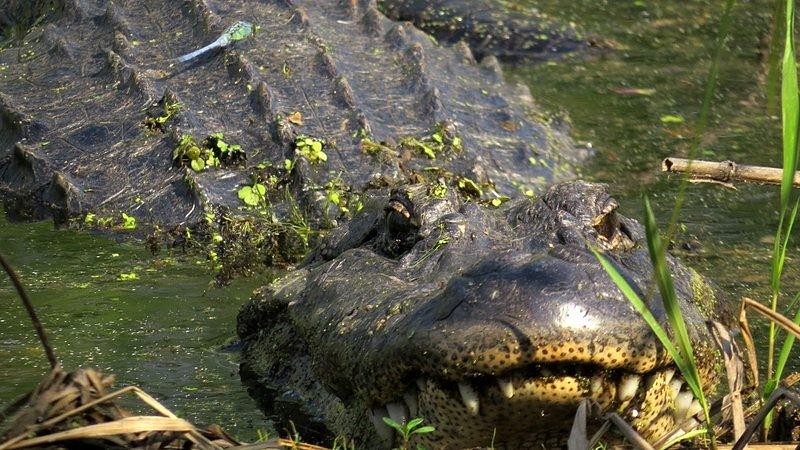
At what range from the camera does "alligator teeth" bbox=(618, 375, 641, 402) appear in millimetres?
Answer: 2742

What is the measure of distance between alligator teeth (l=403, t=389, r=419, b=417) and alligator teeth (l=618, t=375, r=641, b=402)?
1.54 feet

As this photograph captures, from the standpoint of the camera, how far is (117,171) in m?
6.44

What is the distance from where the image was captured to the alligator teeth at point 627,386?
2742mm

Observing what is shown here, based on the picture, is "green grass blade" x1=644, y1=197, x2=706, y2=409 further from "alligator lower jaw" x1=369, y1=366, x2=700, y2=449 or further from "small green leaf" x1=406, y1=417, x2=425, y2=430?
"small green leaf" x1=406, y1=417, x2=425, y2=430

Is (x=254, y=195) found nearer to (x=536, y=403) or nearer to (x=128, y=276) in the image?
(x=128, y=276)

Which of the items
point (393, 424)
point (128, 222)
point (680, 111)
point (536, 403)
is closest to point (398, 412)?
point (393, 424)

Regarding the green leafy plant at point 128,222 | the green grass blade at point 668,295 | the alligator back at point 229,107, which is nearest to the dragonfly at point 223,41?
the alligator back at point 229,107

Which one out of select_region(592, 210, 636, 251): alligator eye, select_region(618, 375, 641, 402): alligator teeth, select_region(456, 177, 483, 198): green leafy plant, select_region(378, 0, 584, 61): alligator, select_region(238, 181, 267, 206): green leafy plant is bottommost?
select_region(378, 0, 584, 61): alligator

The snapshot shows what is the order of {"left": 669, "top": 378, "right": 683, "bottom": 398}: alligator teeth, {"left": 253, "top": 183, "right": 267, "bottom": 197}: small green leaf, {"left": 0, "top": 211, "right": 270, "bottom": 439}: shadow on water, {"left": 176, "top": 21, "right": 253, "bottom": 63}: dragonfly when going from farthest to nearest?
{"left": 176, "top": 21, "right": 253, "bottom": 63}: dragonfly → {"left": 253, "top": 183, "right": 267, "bottom": 197}: small green leaf → {"left": 0, "top": 211, "right": 270, "bottom": 439}: shadow on water → {"left": 669, "top": 378, "right": 683, "bottom": 398}: alligator teeth

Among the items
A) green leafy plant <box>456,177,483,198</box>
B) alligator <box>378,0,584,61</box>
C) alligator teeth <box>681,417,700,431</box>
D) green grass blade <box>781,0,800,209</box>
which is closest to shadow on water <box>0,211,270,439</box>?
green leafy plant <box>456,177,483,198</box>

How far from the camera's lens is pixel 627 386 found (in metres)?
2.75

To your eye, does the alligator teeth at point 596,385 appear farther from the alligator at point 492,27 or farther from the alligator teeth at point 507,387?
the alligator at point 492,27

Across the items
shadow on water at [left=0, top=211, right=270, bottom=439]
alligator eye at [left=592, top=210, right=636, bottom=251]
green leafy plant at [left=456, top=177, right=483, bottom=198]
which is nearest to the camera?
alligator eye at [left=592, top=210, right=636, bottom=251]

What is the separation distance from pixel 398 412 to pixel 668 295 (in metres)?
0.74
